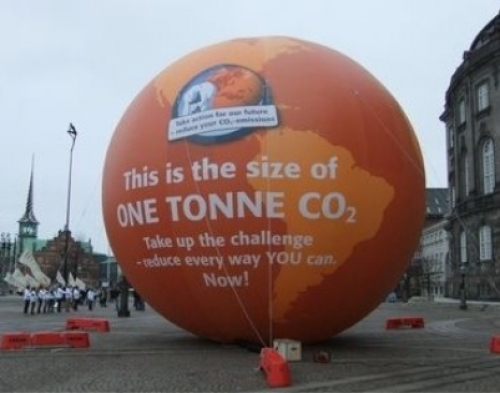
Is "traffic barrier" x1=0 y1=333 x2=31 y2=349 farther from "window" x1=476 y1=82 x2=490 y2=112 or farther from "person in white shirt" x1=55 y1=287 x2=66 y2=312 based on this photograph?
"window" x1=476 y1=82 x2=490 y2=112

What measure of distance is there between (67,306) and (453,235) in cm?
3980

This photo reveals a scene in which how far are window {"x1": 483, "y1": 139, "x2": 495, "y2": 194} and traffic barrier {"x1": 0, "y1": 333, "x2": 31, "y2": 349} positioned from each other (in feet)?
154

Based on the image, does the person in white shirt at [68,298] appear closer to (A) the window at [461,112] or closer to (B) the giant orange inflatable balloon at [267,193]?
(B) the giant orange inflatable balloon at [267,193]

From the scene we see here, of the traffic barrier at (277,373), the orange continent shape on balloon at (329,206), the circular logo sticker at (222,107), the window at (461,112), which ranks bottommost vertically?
the traffic barrier at (277,373)

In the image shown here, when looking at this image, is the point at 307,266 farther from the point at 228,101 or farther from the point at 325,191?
the point at 228,101

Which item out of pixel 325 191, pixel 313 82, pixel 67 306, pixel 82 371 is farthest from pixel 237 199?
pixel 67 306

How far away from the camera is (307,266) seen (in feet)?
36.7

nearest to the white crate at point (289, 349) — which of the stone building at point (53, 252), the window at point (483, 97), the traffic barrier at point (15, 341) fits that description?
the traffic barrier at point (15, 341)

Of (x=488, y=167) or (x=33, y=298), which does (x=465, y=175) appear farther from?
(x=33, y=298)

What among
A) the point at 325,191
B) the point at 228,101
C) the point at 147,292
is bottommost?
the point at 147,292

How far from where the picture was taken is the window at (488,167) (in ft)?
182

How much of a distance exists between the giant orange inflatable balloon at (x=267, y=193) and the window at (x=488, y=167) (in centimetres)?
4570

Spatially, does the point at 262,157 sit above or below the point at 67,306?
above

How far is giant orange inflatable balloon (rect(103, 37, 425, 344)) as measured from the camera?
11109 millimetres
